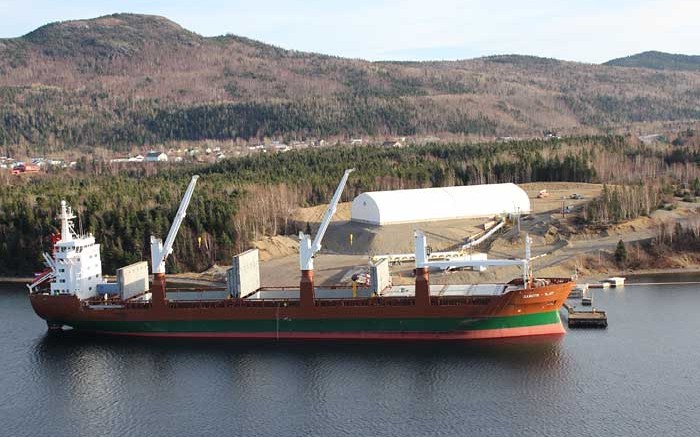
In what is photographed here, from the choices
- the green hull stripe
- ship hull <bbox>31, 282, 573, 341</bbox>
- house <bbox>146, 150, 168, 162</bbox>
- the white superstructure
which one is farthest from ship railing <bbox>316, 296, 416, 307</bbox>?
house <bbox>146, 150, 168, 162</bbox>

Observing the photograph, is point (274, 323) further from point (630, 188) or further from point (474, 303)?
point (630, 188)

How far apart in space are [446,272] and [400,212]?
53.6 ft

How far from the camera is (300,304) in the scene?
48.3m

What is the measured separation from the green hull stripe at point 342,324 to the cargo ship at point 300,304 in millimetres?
53

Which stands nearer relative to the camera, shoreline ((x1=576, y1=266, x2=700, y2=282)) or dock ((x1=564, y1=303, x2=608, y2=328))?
dock ((x1=564, y1=303, x2=608, y2=328))

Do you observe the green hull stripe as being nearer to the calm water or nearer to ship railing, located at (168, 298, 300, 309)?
ship railing, located at (168, 298, 300, 309)

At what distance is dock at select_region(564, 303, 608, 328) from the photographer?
47.9 meters

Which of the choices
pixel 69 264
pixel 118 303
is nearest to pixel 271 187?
pixel 69 264

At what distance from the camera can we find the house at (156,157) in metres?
143

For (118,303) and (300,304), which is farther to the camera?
(118,303)

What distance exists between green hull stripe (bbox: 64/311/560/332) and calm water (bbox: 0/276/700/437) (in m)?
1.11

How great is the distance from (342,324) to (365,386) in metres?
8.22

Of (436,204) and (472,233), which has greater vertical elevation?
(436,204)

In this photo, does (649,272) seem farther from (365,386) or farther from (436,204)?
(365,386)
